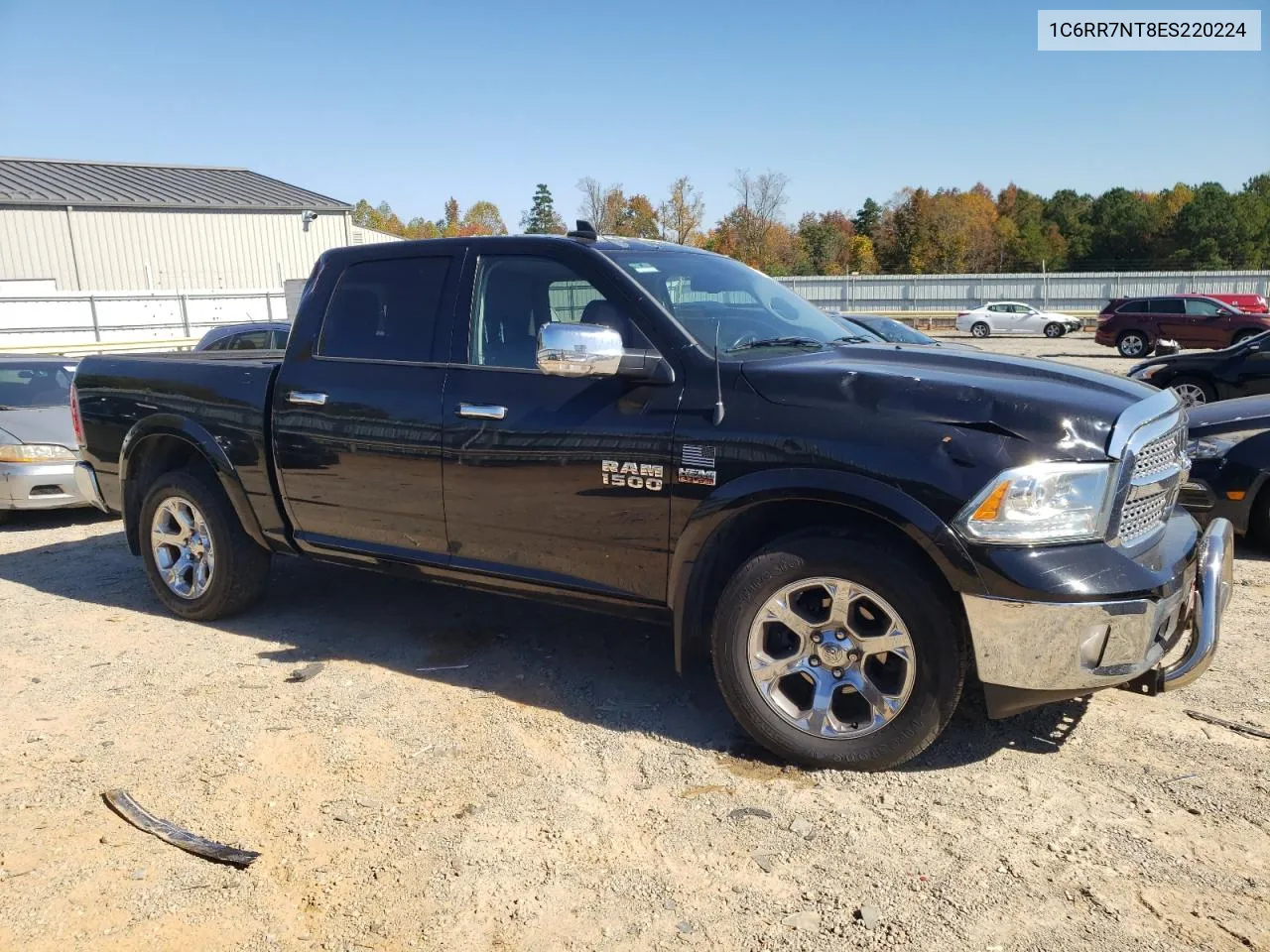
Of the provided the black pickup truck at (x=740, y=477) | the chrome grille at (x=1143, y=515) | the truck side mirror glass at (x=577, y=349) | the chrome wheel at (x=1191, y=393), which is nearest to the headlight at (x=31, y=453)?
the black pickup truck at (x=740, y=477)

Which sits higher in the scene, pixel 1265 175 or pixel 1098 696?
pixel 1265 175

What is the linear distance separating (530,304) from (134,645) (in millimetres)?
2816

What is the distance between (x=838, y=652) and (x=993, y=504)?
30.1 inches

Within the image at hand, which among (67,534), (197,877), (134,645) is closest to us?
(197,877)

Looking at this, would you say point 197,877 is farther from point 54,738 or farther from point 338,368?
point 338,368

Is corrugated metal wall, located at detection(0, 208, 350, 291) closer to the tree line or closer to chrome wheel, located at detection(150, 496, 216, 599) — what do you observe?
the tree line

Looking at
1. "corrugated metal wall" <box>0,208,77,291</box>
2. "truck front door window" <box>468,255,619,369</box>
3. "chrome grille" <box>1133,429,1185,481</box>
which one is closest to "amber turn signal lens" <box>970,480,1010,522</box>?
"chrome grille" <box>1133,429,1185,481</box>

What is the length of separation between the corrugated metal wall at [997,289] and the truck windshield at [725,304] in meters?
36.6

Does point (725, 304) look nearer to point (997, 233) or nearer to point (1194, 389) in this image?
point (1194, 389)

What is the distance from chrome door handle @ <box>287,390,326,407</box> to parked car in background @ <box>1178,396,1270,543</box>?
5.02m

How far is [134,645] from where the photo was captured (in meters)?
5.17

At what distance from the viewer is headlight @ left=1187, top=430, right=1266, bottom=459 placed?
20.2ft

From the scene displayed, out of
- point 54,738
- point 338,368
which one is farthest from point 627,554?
point 54,738

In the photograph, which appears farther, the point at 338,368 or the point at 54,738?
the point at 338,368
